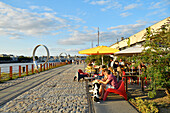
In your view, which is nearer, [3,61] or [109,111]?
[109,111]

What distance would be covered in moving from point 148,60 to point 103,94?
1998 mm

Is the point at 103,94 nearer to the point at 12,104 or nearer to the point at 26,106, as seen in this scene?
the point at 26,106

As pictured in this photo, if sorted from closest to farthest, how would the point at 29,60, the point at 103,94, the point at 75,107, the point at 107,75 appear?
the point at 75,107
the point at 103,94
the point at 107,75
the point at 29,60

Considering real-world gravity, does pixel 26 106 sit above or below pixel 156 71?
below

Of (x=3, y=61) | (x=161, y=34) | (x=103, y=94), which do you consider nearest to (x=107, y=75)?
(x=103, y=94)

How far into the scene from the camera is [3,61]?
12281cm

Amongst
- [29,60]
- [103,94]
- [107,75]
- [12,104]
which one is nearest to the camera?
[12,104]

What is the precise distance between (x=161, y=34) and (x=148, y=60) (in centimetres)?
94

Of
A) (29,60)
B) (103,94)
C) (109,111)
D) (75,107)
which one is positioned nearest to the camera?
(109,111)

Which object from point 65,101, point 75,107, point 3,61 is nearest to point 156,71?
point 75,107

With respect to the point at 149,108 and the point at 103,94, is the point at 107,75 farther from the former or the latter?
the point at 149,108

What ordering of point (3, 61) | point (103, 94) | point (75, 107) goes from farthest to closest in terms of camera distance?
1. point (3, 61)
2. point (103, 94)
3. point (75, 107)

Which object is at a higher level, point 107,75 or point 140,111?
point 107,75

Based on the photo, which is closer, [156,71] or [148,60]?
[156,71]
